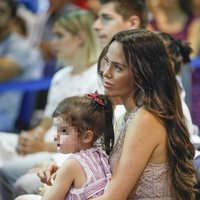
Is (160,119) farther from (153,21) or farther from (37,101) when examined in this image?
(153,21)

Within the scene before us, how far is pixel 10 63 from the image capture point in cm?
503

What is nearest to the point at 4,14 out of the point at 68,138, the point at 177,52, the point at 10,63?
the point at 10,63

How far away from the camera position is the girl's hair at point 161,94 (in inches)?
103

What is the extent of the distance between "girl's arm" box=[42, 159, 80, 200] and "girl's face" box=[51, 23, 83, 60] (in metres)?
1.73

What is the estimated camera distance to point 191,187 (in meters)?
2.68

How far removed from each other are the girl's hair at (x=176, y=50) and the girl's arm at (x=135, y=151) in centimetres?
98

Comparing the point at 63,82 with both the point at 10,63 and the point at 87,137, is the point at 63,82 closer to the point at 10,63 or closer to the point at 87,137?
the point at 10,63

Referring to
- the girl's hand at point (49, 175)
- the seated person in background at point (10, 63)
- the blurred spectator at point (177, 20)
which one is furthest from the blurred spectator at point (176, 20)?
the girl's hand at point (49, 175)

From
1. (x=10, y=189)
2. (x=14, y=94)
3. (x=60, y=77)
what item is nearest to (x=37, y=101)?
(x=14, y=94)

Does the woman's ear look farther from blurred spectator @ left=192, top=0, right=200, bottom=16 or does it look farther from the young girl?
the young girl

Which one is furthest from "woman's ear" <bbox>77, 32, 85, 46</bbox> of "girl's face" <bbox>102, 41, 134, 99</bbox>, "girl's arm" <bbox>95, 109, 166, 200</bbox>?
"girl's arm" <bbox>95, 109, 166, 200</bbox>

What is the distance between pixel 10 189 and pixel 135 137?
1465mm

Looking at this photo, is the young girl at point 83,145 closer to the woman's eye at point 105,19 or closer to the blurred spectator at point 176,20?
the woman's eye at point 105,19

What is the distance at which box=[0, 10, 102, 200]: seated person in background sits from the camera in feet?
12.8
